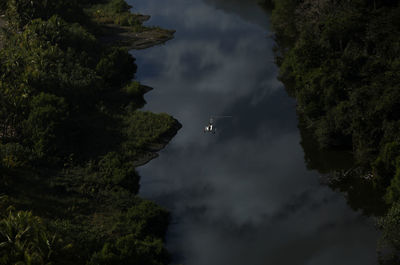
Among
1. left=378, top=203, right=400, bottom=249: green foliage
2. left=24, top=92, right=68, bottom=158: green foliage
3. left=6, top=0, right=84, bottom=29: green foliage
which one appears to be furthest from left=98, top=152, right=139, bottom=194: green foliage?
left=6, top=0, right=84, bottom=29: green foliage

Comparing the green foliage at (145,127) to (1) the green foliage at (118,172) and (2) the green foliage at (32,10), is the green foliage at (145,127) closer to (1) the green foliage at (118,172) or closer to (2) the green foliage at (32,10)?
(1) the green foliage at (118,172)

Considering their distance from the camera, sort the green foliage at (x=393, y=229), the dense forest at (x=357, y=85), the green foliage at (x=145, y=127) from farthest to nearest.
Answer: the green foliage at (x=145, y=127)
the dense forest at (x=357, y=85)
the green foliage at (x=393, y=229)

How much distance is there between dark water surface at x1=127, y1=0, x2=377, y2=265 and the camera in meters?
42.7

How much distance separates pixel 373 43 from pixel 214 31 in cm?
3826

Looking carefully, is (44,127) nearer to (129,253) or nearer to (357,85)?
(129,253)

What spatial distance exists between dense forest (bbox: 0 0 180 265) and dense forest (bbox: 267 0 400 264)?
48.4 feet

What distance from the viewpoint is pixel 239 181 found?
5178 centimetres

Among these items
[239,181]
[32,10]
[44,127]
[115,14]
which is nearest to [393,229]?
[239,181]

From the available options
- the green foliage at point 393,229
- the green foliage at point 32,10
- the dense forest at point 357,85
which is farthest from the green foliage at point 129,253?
the green foliage at point 32,10

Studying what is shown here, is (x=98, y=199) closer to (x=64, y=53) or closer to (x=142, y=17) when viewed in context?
(x=64, y=53)

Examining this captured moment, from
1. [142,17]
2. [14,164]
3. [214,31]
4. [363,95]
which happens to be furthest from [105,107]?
[142,17]

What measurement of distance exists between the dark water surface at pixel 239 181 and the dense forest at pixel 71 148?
7.87ft

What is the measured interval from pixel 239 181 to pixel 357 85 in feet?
46.2

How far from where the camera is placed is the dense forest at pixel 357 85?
46156 mm
